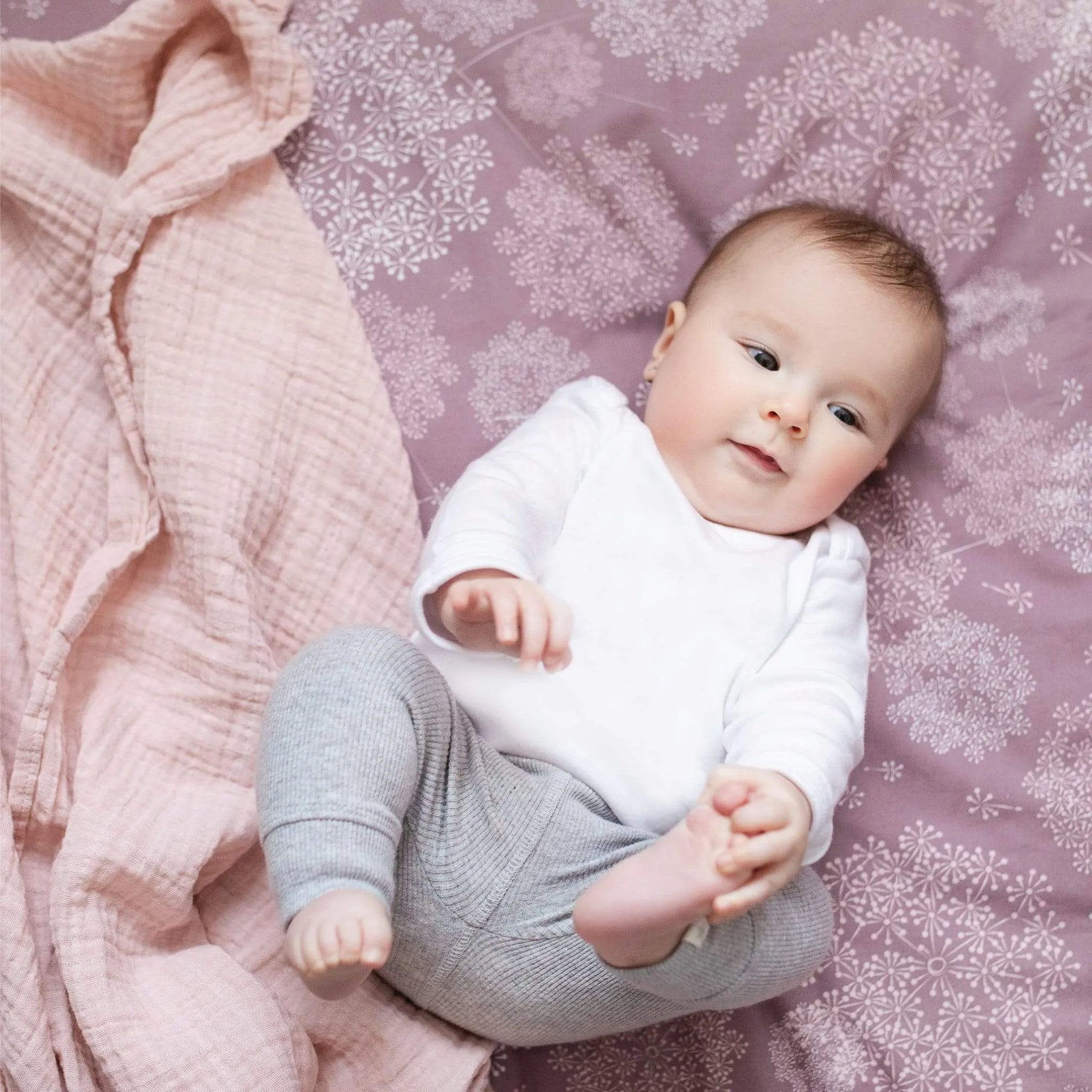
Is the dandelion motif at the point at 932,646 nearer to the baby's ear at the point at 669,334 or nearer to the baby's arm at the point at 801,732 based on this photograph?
the baby's arm at the point at 801,732

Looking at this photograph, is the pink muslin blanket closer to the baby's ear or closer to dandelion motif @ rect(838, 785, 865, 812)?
the baby's ear

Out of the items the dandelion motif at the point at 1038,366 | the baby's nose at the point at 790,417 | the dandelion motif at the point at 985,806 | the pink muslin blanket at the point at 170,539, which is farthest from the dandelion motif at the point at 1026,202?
→ the pink muslin blanket at the point at 170,539

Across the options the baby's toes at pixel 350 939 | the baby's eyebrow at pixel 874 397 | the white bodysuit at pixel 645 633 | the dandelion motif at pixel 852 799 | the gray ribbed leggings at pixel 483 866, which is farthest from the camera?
the dandelion motif at pixel 852 799

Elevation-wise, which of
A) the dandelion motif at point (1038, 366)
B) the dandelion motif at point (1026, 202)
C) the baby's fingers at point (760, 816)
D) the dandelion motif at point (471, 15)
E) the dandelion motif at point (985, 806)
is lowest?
the dandelion motif at point (985, 806)

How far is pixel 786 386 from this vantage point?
121 cm

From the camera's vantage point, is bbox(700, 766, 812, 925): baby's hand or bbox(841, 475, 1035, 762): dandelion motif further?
bbox(841, 475, 1035, 762): dandelion motif

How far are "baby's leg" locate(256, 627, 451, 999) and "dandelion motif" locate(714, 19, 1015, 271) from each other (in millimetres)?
712

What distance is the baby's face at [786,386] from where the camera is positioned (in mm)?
1213

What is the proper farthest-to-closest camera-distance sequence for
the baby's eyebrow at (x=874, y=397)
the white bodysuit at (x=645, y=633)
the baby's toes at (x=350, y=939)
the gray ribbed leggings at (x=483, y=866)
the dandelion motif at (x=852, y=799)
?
the dandelion motif at (x=852, y=799) → the baby's eyebrow at (x=874, y=397) → the white bodysuit at (x=645, y=633) → the gray ribbed leggings at (x=483, y=866) → the baby's toes at (x=350, y=939)

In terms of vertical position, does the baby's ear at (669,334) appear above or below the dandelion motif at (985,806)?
above

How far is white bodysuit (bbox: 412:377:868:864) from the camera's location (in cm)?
112

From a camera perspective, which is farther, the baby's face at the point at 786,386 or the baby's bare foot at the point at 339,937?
the baby's face at the point at 786,386

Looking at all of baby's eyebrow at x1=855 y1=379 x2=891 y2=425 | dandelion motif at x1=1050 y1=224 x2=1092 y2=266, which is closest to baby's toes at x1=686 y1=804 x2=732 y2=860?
baby's eyebrow at x1=855 y1=379 x2=891 y2=425

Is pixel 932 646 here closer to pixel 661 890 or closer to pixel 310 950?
pixel 661 890
